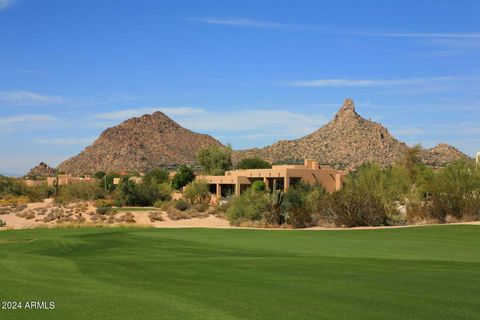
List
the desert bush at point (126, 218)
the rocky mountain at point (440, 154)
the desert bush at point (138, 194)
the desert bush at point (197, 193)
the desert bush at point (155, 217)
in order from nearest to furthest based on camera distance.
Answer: the desert bush at point (126, 218) < the desert bush at point (155, 217) < the desert bush at point (138, 194) < the desert bush at point (197, 193) < the rocky mountain at point (440, 154)

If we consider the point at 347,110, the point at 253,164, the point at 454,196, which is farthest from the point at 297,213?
the point at 347,110

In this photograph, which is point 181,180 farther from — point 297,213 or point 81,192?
point 297,213

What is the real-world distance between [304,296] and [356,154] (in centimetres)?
11265

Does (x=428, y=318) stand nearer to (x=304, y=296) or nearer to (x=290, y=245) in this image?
(x=304, y=296)

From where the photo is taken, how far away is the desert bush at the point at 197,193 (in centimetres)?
7950

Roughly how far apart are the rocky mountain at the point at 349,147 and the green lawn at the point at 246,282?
97484 millimetres

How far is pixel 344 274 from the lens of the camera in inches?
567

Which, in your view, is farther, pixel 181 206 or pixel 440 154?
pixel 440 154

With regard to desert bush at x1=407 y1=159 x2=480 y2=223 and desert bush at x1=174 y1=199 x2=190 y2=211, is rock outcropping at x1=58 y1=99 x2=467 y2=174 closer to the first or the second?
desert bush at x1=174 y1=199 x2=190 y2=211

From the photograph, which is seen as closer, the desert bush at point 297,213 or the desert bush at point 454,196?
the desert bush at point 454,196

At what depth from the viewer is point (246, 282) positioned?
1304 centimetres

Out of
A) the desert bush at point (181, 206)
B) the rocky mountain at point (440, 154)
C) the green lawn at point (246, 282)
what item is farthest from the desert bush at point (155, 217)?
the rocky mountain at point (440, 154)

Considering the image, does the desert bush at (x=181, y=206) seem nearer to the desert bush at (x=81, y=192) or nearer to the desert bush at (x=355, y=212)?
the desert bush at (x=81, y=192)

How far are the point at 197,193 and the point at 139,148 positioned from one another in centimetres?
7730
